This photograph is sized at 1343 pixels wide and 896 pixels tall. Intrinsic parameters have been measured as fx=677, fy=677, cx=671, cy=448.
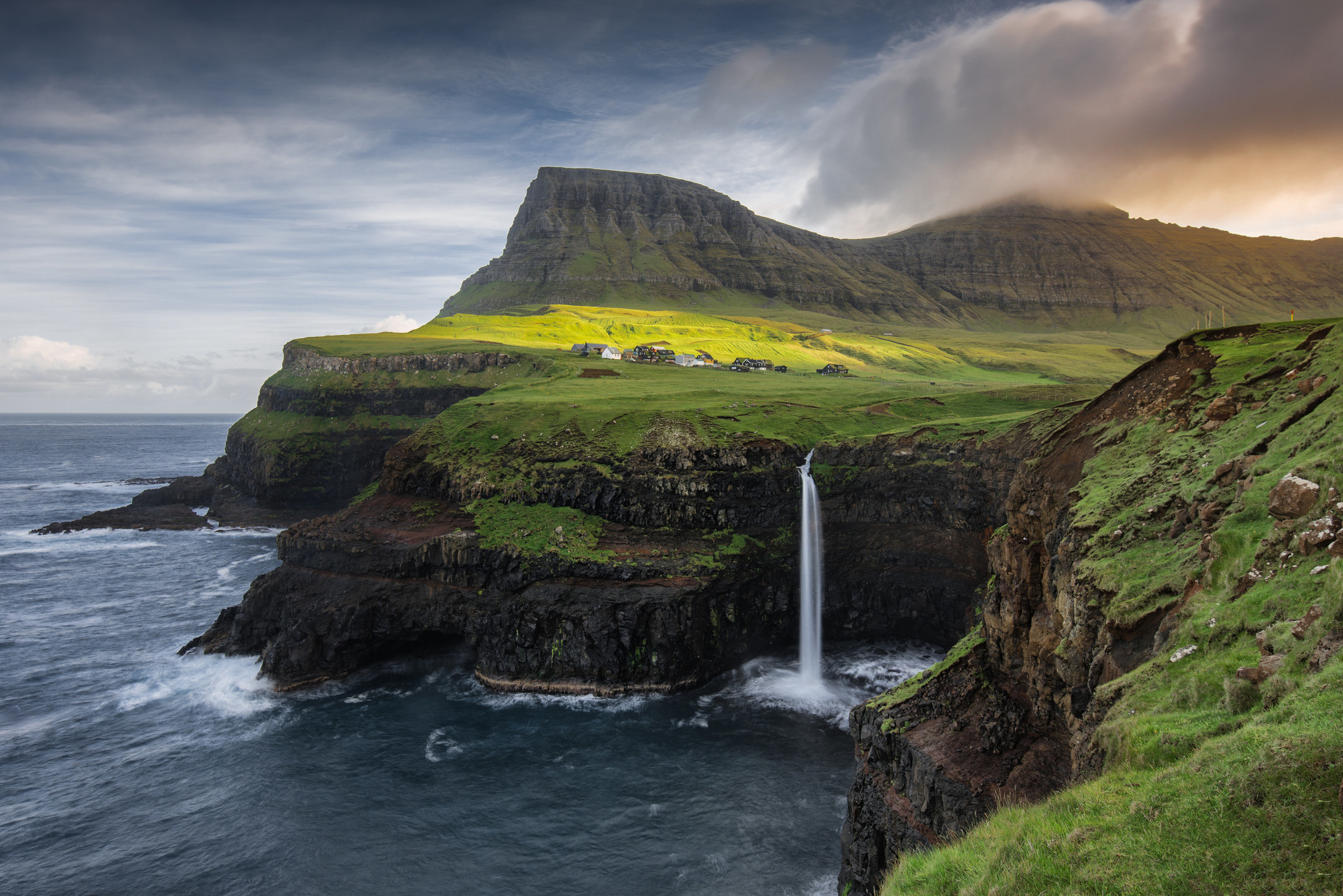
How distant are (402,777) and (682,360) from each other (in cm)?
9256

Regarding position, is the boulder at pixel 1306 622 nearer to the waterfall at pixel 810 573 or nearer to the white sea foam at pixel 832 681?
the white sea foam at pixel 832 681

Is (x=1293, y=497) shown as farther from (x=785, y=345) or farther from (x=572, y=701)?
(x=785, y=345)

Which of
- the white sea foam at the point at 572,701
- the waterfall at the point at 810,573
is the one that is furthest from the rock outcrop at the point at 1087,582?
the waterfall at the point at 810,573

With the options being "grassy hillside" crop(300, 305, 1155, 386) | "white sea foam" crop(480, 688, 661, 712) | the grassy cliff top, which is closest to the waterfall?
the grassy cliff top

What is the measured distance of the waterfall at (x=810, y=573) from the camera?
5259cm

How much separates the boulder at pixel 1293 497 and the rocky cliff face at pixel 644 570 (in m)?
33.5

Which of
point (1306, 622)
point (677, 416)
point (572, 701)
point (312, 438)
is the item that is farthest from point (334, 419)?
point (1306, 622)

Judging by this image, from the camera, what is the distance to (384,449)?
3757 inches

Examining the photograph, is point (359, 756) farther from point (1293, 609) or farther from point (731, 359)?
point (731, 359)

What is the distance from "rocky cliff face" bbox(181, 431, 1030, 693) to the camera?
47938 millimetres

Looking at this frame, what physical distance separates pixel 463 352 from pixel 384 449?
20938 millimetres

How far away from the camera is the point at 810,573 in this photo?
5506cm

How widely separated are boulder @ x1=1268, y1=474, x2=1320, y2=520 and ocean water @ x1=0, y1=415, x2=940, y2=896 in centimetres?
2322

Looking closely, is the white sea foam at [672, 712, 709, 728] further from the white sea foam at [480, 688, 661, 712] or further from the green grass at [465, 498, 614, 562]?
the green grass at [465, 498, 614, 562]
